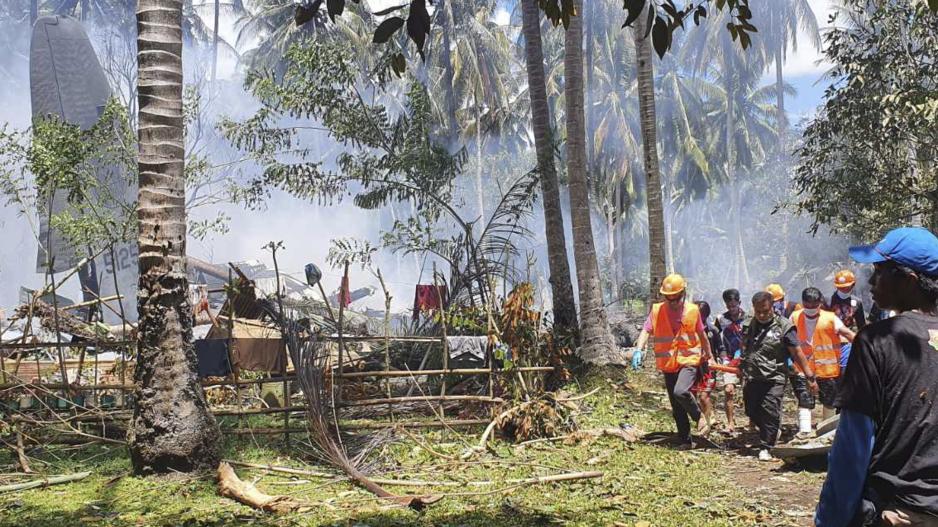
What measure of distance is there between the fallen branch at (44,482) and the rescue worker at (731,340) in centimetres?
624

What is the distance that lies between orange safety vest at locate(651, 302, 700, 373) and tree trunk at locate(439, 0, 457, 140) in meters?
28.7

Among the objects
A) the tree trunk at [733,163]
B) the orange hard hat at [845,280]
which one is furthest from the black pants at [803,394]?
the tree trunk at [733,163]

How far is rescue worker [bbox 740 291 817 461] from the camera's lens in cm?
766

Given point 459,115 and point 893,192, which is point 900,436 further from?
point 459,115

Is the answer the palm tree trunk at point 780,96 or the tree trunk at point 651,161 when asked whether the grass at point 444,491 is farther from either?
the palm tree trunk at point 780,96

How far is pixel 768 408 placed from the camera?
25.4 feet

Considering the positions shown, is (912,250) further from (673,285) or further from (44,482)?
(44,482)

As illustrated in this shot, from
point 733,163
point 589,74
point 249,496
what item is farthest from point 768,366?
point 733,163

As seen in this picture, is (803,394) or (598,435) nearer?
(803,394)

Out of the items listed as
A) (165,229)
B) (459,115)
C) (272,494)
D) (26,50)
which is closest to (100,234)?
(165,229)

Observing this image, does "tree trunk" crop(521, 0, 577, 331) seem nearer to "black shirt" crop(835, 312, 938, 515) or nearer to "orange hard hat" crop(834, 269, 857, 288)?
"orange hard hat" crop(834, 269, 857, 288)

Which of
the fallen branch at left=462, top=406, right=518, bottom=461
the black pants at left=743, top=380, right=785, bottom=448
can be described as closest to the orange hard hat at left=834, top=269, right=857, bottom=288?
the black pants at left=743, top=380, right=785, bottom=448

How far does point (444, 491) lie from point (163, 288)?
9.14 feet

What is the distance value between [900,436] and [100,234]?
1578 centimetres
